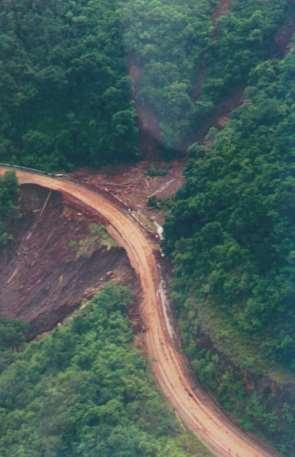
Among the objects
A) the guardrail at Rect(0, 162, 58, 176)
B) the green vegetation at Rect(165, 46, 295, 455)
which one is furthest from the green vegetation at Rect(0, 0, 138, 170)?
the green vegetation at Rect(165, 46, 295, 455)

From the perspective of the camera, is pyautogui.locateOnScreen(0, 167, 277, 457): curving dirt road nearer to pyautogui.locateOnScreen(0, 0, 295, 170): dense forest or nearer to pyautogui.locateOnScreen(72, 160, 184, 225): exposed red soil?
pyautogui.locateOnScreen(72, 160, 184, 225): exposed red soil

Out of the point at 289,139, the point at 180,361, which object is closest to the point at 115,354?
the point at 180,361

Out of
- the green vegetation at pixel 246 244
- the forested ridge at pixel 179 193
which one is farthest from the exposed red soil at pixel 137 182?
the green vegetation at pixel 246 244

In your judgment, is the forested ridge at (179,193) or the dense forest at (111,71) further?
the dense forest at (111,71)

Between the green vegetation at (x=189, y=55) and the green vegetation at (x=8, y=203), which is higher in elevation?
the green vegetation at (x=189, y=55)

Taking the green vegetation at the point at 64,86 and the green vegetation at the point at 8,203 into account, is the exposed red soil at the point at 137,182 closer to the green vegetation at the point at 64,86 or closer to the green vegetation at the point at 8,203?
the green vegetation at the point at 64,86

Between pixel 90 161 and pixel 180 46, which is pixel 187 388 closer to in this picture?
pixel 90 161

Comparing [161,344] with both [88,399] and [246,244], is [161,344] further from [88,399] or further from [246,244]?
[246,244]
